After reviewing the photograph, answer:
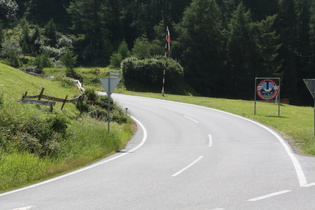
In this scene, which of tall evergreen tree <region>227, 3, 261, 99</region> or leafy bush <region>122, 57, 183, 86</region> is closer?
leafy bush <region>122, 57, 183, 86</region>

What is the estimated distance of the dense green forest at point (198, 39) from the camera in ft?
190

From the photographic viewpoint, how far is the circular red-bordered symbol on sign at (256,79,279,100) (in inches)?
990

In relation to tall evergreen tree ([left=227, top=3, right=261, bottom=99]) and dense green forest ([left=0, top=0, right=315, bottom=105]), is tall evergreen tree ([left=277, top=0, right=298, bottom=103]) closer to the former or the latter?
dense green forest ([left=0, top=0, right=315, bottom=105])

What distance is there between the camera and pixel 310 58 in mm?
67750

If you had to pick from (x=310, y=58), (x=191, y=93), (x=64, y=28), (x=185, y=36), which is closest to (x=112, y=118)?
(x=191, y=93)

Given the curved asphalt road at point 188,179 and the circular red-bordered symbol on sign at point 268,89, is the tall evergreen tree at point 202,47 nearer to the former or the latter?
the circular red-bordered symbol on sign at point 268,89

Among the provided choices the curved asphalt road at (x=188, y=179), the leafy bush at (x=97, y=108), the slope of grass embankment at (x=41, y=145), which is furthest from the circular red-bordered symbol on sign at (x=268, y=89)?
the slope of grass embankment at (x=41, y=145)

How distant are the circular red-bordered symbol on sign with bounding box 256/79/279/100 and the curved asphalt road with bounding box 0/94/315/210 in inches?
315

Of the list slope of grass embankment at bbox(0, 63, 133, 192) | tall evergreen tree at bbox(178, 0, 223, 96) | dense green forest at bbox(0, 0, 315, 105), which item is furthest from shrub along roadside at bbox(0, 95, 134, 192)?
tall evergreen tree at bbox(178, 0, 223, 96)

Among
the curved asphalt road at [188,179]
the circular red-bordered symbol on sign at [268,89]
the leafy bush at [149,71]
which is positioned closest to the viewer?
the curved asphalt road at [188,179]

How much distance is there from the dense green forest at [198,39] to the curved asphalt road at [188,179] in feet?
131

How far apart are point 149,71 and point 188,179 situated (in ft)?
130

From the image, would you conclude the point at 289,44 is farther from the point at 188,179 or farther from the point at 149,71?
the point at 188,179

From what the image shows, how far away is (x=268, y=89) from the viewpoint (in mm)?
25250
